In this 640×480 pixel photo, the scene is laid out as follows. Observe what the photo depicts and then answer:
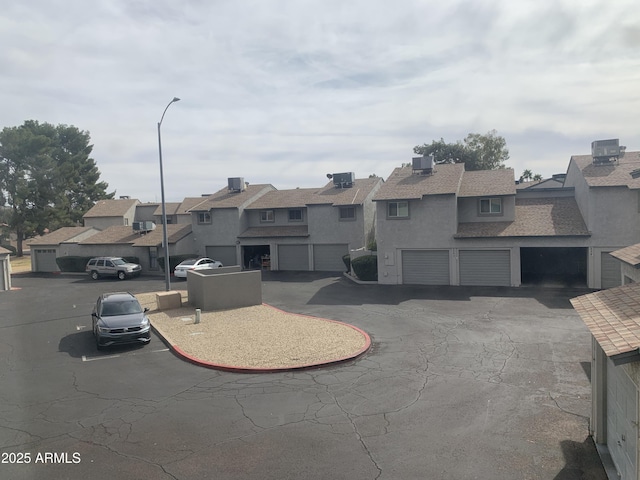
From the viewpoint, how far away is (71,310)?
923 inches

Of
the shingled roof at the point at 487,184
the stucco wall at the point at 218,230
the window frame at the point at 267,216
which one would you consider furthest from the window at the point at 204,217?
the shingled roof at the point at 487,184

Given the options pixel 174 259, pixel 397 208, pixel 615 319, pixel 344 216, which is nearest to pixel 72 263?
pixel 174 259

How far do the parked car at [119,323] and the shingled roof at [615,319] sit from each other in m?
12.9

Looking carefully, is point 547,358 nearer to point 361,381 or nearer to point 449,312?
point 361,381

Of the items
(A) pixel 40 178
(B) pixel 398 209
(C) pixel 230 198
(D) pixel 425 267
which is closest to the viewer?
(D) pixel 425 267

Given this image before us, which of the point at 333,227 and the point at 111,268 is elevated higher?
the point at 333,227

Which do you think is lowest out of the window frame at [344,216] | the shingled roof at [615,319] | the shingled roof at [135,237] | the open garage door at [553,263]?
the open garage door at [553,263]

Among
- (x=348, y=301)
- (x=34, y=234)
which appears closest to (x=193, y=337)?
(x=348, y=301)

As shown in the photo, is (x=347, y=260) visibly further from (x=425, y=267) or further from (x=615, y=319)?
(x=615, y=319)

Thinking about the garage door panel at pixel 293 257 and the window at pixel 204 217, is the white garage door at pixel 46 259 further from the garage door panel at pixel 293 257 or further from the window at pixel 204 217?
the garage door panel at pixel 293 257

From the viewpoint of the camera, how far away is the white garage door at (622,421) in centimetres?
627

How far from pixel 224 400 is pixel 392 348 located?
6234mm

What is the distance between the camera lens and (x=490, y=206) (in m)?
28.8

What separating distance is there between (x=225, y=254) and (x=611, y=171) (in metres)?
28.4
